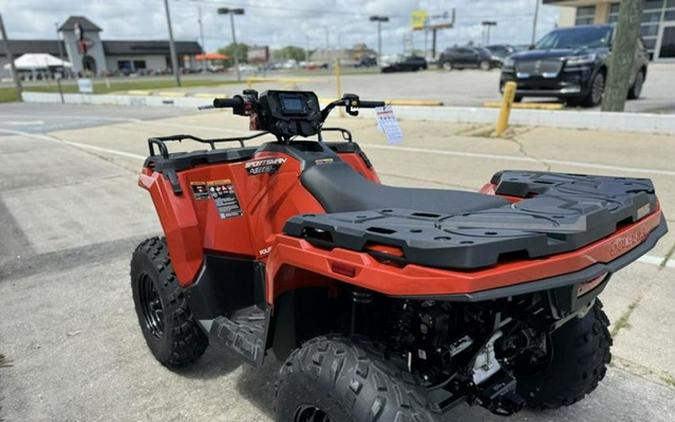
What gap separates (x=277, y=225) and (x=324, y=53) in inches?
4251

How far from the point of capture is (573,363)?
2.21 metres

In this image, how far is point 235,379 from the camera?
2807 millimetres

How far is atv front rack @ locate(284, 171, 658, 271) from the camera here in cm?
134

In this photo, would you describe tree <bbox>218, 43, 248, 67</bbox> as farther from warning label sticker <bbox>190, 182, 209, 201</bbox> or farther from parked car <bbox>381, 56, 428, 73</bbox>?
warning label sticker <bbox>190, 182, 209, 201</bbox>

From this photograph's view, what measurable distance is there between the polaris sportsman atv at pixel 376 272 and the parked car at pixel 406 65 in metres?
40.3

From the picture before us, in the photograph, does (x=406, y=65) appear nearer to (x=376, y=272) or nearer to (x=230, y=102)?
(x=230, y=102)

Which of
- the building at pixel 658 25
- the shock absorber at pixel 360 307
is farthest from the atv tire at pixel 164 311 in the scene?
the building at pixel 658 25

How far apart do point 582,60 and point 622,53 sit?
1242mm

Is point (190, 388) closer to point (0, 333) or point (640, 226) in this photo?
point (0, 333)

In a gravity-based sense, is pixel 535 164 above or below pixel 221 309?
below

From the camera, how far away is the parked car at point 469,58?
3697 centimetres

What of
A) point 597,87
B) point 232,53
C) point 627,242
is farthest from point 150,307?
point 232,53

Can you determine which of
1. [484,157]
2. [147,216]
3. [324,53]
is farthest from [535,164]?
[324,53]

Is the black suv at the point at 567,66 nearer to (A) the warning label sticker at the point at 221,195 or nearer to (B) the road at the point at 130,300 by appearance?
(B) the road at the point at 130,300
